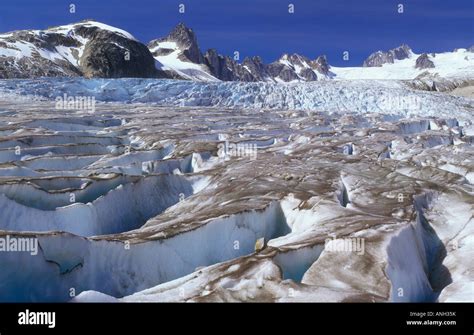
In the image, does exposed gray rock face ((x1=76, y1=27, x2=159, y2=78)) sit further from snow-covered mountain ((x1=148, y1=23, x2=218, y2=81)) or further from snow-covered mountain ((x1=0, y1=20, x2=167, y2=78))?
snow-covered mountain ((x1=148, y1=23, x2=218, y2=81))

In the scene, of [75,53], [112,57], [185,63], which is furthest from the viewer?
[185,63]

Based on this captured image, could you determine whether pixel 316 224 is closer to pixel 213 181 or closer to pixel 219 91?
pixel 213 181

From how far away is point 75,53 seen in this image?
12538 cm

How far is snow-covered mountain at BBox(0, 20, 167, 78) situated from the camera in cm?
9641

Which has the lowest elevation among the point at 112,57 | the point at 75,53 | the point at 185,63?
the point at 112,57

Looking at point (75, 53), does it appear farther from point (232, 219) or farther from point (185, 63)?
point (232, 219)

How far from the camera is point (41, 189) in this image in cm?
1203

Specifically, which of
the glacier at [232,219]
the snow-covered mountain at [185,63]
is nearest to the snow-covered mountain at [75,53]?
the snow-covered mountain at [185,63]

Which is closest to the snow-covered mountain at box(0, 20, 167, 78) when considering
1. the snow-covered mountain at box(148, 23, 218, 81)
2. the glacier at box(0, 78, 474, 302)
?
the snow-covered mountain at box(148, 23, 218, 81)

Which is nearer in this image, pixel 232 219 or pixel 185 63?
pixel 232 219

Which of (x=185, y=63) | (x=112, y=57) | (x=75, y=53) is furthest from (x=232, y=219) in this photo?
(x=185, y=63)
